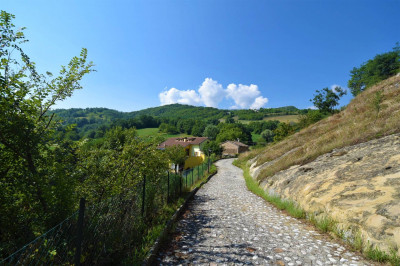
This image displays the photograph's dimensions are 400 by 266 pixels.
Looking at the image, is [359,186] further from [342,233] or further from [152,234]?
[152,234]

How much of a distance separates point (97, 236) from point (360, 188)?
7.01 meters

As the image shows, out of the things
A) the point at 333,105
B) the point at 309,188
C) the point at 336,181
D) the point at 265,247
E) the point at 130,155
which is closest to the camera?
the point at 265,247

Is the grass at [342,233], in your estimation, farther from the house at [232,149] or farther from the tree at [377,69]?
the house at [232,149]

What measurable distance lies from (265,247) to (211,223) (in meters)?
2.14

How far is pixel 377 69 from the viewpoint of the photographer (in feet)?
153

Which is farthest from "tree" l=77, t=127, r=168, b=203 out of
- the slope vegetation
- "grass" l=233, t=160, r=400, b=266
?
the slope vegetation

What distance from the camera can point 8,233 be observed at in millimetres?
2607

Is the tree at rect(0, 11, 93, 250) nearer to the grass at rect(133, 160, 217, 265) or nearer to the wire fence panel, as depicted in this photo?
the wire fence panel

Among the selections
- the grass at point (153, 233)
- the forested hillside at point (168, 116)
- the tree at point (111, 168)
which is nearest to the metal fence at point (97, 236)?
the grass at point (153, 233)

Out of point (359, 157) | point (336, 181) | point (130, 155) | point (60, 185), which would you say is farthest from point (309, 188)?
point (60, 185)

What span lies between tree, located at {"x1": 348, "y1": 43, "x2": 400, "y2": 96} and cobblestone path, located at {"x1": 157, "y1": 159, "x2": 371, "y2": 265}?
5234 cm

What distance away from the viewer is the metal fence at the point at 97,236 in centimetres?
247

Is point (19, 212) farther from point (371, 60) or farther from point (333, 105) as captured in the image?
point (371, 60)

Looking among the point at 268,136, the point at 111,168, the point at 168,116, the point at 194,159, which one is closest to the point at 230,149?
the point at 194,159
